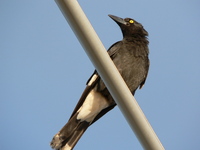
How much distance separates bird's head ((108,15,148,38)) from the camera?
14.4ft

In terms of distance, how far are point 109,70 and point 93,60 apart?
0.33 ft

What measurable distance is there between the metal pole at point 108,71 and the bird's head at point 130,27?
8.29 feet

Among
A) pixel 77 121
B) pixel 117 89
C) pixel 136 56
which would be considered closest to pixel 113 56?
pixel 136 56

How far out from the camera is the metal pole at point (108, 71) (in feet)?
5.64

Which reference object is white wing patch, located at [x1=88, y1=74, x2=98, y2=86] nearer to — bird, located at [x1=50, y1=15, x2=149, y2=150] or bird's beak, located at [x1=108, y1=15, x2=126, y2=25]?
bird, located at [x1=50, y1=15, x2=149, y2=150]

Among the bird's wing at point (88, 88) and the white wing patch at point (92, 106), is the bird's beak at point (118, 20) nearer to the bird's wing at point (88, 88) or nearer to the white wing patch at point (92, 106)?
the bird's wing at point (88, 88)

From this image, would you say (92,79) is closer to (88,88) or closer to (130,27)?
(88,88)

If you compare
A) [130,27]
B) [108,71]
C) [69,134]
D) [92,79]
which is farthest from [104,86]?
[108,71]

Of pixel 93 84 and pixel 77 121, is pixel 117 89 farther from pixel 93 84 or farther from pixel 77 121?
pixel 93 84

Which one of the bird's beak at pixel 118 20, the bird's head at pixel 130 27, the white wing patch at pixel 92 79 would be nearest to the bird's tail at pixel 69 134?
the white wing patch at pixel 92 79

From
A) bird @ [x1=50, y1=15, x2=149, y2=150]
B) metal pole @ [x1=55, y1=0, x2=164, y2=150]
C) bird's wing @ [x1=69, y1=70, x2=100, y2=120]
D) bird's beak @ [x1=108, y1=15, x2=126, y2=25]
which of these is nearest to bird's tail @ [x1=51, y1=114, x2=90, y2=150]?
bird @ [x1=50, y1=15, x2=149, y2=150]

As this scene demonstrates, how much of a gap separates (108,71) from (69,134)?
1.38 m

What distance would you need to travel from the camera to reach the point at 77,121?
10.8 feet

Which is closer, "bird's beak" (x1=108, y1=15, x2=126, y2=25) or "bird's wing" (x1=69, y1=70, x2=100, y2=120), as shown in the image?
"bird's wing" (x1=69, y1=70, x2=100, y2=120)
